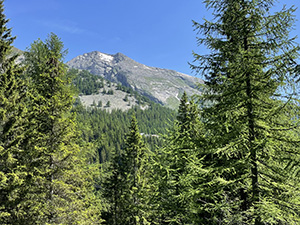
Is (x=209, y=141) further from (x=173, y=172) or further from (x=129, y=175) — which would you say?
(x=129, y=175)

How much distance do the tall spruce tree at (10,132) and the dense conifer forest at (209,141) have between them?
0.05 meters

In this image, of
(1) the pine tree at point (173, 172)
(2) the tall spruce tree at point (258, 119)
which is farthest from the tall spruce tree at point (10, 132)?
(2) the tall spruce tree at point (258, 119)

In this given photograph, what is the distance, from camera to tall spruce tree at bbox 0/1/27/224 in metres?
10.3

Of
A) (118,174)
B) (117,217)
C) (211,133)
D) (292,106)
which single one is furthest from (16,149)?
(117,217)

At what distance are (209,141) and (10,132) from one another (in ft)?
36.7

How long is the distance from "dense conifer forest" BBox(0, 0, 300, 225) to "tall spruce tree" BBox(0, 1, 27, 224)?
5cm

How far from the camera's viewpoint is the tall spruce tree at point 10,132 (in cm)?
1028

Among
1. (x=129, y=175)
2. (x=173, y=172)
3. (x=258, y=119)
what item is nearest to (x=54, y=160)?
(x=173, y=172)

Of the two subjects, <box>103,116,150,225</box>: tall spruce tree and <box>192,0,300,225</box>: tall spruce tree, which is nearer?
<box>192,0,300,225</box>: tall spruce tree

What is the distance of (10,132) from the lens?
1165cm

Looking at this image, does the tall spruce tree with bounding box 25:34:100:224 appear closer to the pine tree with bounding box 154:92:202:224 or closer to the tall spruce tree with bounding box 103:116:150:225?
the pine tree with bounding box 154:92:202:224

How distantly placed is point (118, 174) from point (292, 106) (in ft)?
82.5

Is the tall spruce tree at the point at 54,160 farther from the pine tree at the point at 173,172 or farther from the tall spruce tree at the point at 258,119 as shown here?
the tall spruce tree at the point at 258,119

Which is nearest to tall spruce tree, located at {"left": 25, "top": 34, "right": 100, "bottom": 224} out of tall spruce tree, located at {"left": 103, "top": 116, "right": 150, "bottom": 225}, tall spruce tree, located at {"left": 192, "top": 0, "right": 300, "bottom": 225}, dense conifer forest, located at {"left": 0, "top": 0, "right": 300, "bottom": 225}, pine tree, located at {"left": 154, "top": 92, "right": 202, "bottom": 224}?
dense conifer forest, located at {"left": 0, "top": 0, "right": 300, "bottom": 225}
